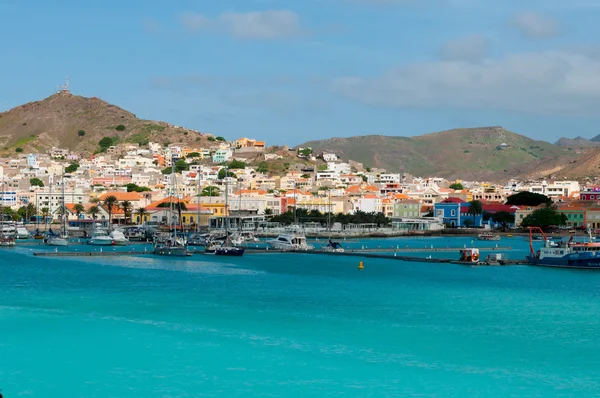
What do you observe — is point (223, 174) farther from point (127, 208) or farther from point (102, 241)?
point (102, 241)

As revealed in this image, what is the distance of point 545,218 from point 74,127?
391 ft

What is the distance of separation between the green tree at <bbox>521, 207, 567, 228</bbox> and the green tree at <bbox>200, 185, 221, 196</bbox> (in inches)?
1417

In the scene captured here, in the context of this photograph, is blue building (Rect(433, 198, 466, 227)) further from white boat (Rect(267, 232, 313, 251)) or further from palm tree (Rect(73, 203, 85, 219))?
white boat (Rect(267, 232, 313, 251))

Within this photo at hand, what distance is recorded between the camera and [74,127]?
184 meters

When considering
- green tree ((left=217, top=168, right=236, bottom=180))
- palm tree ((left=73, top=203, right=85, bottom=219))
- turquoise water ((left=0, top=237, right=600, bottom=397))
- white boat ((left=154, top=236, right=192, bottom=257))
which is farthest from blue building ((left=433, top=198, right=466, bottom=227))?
turquoise water ((left=0, top=237, right=600, bottom=397))

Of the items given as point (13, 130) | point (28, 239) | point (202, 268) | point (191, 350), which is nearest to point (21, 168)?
point (13, 130)

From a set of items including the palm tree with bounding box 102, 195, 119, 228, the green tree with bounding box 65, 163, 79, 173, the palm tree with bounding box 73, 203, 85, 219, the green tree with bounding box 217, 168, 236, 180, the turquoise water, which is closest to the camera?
the turquoise water

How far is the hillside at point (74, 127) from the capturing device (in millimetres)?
173500

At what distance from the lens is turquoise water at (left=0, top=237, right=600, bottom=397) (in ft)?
65.4

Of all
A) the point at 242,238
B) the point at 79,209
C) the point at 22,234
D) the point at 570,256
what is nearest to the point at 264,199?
the point at 79,209

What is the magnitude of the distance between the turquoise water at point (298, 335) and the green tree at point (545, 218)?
48.3 meters

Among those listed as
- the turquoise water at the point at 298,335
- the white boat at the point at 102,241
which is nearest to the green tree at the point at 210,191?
the white boat at the point at 102,241

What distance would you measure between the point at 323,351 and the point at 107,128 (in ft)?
540

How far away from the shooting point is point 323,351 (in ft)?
74.4
